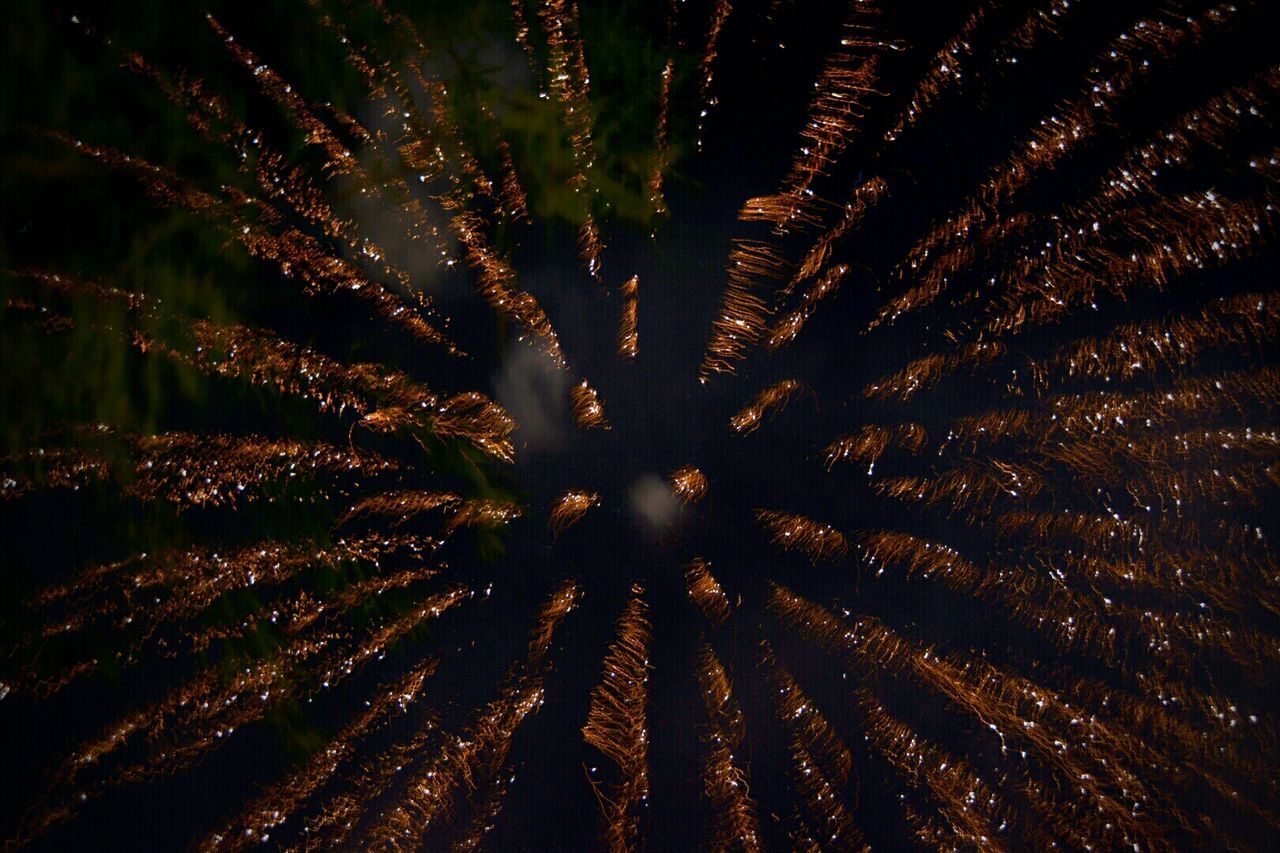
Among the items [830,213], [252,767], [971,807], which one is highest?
[830,213]

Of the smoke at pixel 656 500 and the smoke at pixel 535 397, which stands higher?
the smoke at pixel 535 397

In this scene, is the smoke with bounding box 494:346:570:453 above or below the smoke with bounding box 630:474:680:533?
above

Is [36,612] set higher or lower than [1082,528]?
higher

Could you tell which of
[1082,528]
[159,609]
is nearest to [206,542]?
[159,609]

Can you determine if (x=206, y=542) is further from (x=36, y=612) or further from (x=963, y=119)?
(x=963, y=119)

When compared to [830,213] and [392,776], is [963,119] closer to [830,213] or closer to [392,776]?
[830,213]

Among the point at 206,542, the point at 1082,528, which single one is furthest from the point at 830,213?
the point at 206,542
